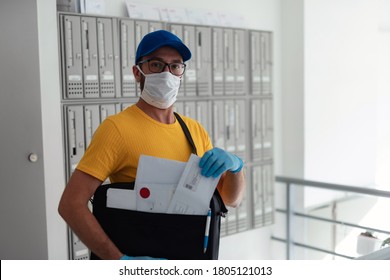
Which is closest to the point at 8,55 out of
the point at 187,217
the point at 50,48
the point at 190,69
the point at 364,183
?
the point at 50,48

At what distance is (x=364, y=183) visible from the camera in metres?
4.91

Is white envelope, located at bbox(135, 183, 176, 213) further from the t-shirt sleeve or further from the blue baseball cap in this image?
the blue baseball cap

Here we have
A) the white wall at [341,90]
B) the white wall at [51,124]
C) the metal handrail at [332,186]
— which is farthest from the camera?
the white wall at [341,90]

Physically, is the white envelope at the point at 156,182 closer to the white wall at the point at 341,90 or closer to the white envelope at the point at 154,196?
the white envelope at the point at 154,196

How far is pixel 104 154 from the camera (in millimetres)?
1538

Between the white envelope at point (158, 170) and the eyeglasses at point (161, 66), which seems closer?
the white envelope at point (158, 170)

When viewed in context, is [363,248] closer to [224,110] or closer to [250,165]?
[250,165]

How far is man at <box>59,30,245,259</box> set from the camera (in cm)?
153

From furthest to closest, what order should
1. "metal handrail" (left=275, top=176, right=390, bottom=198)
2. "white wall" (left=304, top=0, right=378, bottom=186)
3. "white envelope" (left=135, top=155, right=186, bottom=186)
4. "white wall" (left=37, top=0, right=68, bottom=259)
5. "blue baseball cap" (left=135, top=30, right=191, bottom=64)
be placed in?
"white wall" (left=304, top=0, right=378, bottom=186)
"metal handrail" (left=275, top=176, right=390, bottom=198)
"white wall" (left=37, top=0, right=68, bottom=259)
"blue baseball cap" (left=135, top=30, right=191, bottom=64)
"white envelope" (left=135, top=155, right=186, bottom=186)

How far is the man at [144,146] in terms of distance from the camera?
1.53 metres

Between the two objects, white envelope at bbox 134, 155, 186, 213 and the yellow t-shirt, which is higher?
the yellow t-shirt

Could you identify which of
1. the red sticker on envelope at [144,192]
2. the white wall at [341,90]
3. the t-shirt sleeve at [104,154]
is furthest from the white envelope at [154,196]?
the white wall at [341,90]

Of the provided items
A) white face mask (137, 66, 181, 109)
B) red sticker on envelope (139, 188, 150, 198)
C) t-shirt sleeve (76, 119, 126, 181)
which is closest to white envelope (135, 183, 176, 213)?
red sticker on envelope (139, 188, 150, 198)

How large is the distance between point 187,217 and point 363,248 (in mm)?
2517
